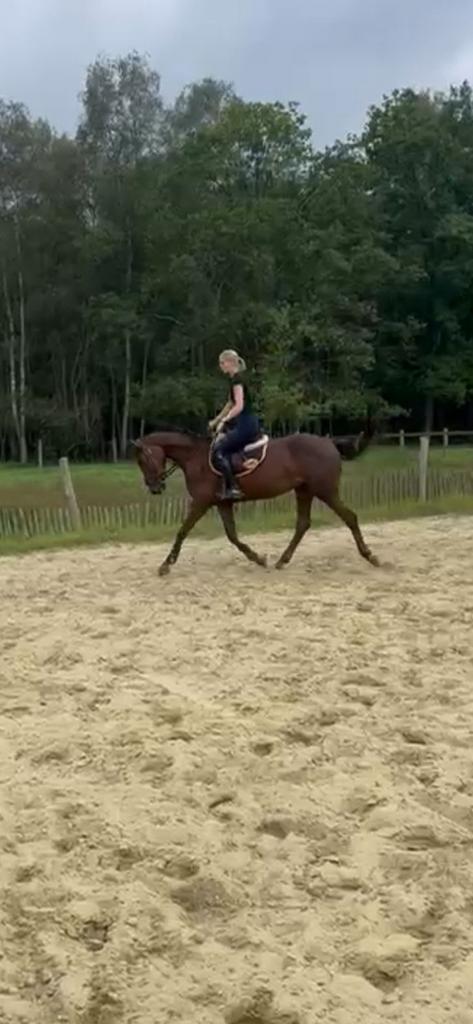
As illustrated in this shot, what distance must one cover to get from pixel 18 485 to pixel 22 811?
22.4 m

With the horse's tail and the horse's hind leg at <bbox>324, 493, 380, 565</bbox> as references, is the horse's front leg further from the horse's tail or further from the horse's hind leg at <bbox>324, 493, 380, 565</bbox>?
the horse's tail

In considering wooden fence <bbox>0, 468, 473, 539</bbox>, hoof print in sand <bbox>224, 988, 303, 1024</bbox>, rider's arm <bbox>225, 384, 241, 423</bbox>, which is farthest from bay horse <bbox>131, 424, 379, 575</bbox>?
hoof print in sand <bbox>224, 988, 303, 1024</bbox>

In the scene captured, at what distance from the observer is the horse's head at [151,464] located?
10.2 metres

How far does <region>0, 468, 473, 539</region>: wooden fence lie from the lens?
46.9ft

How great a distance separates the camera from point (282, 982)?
10.7 ft

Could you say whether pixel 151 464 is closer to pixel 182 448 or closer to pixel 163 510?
pixel 182 448

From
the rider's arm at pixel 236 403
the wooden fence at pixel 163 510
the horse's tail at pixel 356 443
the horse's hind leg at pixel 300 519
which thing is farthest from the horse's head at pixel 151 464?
the wooden fence at pixel 163 510

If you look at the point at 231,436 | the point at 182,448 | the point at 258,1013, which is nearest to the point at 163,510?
the point at 182,448

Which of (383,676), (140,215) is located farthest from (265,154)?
(383,676)

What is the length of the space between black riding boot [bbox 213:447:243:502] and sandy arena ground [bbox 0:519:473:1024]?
2.40 meters

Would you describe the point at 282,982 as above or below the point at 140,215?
below

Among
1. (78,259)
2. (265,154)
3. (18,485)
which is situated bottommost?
(18,485)

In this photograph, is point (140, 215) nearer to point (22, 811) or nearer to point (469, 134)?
point (469, 134)

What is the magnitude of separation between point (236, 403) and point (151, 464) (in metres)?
1.07
